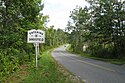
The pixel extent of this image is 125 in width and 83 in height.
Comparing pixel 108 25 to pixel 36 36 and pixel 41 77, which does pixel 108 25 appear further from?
pixel 41 77

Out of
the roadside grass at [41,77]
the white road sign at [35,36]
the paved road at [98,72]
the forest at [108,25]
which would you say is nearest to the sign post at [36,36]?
the white road sign at [35,36]

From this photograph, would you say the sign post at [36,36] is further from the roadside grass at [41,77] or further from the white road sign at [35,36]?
the roadside grass at [41,77]

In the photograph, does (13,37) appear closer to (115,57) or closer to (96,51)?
(115,57)

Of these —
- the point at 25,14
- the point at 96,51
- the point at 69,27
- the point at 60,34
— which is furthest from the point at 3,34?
Answer: the point at 60,34

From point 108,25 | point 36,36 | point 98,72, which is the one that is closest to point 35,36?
point 36,36

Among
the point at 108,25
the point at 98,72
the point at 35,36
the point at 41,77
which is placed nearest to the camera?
the point at 41,77

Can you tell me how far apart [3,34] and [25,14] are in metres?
4.00

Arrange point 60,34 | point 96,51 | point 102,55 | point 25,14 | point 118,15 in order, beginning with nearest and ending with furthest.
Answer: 1. point 25,14
2. point 118,15
3. point 102,55
4. point 96,51
5. point 60,34

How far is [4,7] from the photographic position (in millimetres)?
20250

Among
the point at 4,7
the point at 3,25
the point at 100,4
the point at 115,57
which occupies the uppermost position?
the point at 100,4

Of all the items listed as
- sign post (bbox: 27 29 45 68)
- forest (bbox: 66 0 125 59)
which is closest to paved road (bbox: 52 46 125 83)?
sign post (bbox: 27 29 45 68)

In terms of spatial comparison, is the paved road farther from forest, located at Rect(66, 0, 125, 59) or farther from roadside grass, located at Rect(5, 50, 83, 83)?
forest, located at Rect(66, 0, 125, 59)

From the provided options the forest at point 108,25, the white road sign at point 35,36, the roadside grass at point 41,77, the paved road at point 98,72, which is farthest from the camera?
the forest at point 108,25

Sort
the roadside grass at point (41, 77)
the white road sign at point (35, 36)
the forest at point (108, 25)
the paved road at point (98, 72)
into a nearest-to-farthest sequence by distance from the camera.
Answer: the roadside grass at point (41, 77)
the paved road at point (98, 72)
the white road sign at point (35, 36)
the forest at point (108, 25)
